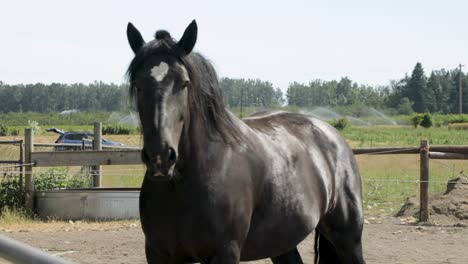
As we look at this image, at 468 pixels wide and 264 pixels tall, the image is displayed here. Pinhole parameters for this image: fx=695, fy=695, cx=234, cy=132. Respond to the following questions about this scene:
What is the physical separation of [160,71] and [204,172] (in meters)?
0.65

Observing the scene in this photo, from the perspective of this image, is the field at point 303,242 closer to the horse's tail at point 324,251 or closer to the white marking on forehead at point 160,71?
the horse's tail at point 324,251

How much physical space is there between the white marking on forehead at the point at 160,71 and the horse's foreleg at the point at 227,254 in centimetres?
100

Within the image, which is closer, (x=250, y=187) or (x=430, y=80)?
(x=250, y=187)

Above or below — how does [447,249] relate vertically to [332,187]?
below

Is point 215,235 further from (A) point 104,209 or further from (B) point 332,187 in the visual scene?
(A) point 104,209

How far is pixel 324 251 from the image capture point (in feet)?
18.4

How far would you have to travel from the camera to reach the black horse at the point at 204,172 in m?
3.49

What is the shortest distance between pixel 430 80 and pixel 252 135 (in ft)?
349

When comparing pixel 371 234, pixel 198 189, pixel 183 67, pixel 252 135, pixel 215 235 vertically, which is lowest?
pixel 371 234

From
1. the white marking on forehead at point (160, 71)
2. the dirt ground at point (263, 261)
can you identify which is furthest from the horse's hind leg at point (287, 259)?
the white marking on forehead at point (160, 71)

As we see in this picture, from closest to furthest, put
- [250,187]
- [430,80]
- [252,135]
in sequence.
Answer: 1. [250,187]
2. [252,135]
3. [430,80]

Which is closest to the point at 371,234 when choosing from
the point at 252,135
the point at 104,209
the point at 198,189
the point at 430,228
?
the point at 430,228

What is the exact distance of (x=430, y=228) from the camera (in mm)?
10125

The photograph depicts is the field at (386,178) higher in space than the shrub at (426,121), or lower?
lower
